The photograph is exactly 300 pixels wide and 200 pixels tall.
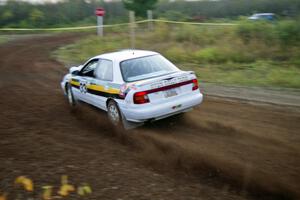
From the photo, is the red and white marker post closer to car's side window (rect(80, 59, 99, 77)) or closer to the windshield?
car's side window (rect(80, 59, 99, 77))

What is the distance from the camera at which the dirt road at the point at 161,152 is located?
195 inches

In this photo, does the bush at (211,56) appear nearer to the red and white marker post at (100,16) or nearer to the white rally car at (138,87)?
the white rally car at (138,87)

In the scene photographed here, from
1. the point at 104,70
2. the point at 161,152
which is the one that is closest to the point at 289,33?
the point at 104,70

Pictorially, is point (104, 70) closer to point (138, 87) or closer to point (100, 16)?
point (138, 87)

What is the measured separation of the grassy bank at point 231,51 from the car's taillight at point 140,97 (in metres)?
5.23

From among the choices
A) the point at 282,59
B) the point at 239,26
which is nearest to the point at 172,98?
the point at 282,59

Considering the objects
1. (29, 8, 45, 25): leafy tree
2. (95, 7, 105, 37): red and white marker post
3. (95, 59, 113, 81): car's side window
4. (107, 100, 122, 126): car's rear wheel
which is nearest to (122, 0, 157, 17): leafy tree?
(95, 7, 105, 37): red and white marker post

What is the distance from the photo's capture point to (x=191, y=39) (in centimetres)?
1995

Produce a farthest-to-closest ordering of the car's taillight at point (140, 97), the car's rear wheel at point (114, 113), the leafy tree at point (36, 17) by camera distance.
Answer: the leafy tree at point (36, 17) → the car's rear wheel at point (114, 113) → the car's taillight at point (140, 97)

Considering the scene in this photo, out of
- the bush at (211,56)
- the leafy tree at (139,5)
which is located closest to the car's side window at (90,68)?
the bush at (211,56)

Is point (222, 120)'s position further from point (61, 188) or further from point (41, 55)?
point (41, 55)

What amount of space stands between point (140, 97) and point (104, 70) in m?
1.50

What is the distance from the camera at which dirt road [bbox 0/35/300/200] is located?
4.96m

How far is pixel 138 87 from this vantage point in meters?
7.09
